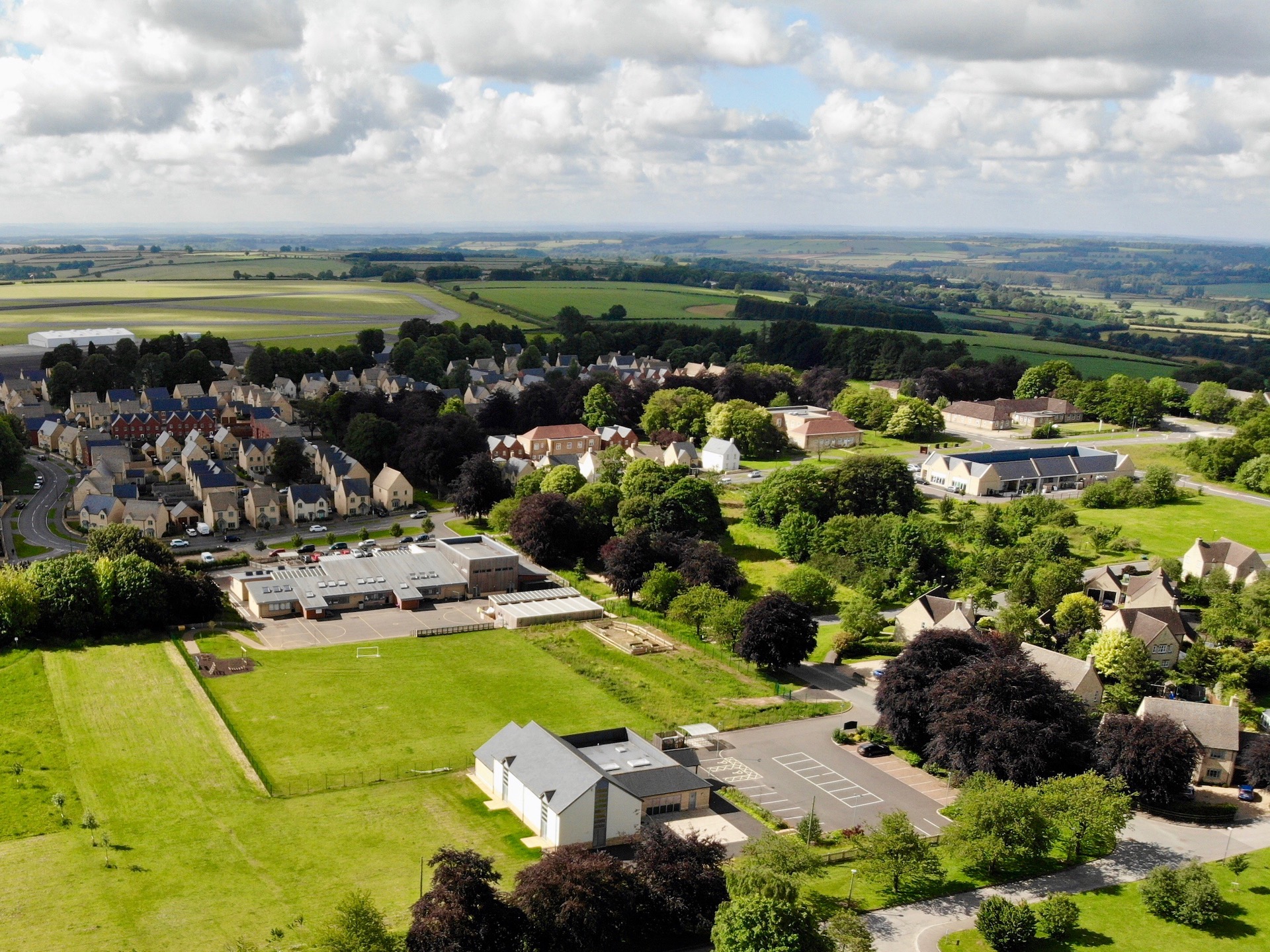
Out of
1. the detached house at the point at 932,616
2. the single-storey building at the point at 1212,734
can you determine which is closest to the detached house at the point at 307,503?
the detached house at the point at 932,616

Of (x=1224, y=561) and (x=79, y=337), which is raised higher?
(x=79, y=337)

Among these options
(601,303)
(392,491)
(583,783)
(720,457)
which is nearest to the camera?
A: (583,783)

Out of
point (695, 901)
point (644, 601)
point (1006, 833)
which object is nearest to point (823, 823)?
point (1006, 833)

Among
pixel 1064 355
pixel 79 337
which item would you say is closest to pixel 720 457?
pixel 1064 355

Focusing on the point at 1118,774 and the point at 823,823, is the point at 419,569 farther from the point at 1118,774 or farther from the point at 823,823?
the point at 1118,774

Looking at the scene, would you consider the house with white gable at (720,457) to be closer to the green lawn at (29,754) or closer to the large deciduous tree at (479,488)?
the large deciduous tree at (479,488)

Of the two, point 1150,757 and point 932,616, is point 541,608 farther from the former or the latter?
point 1150,757
